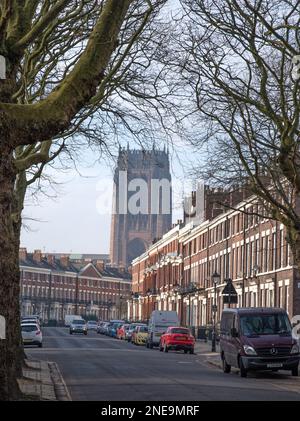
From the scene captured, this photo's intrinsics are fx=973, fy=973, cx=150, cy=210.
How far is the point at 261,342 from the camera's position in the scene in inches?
1180

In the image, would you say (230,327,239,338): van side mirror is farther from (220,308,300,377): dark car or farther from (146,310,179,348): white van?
(146,310,179,348): white van

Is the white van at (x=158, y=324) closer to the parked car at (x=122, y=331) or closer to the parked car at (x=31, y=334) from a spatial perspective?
the parked car at (x=31, y=334)

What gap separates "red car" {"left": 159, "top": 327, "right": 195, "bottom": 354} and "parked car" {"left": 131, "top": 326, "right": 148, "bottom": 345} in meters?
13.4

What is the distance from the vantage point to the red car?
5450 cm

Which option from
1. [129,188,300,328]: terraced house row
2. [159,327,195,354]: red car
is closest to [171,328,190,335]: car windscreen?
[159,327,195,354]: red car

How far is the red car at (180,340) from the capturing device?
5450 cm

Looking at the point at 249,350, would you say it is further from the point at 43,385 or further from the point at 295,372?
the point at 43,385

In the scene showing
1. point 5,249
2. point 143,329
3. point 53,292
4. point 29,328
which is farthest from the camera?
point 53,292

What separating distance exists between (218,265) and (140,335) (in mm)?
18144

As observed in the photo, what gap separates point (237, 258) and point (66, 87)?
6303cm

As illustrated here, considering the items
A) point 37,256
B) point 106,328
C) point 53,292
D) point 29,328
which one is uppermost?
point 37,256

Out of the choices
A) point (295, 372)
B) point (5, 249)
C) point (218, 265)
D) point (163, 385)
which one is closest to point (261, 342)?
point (295, 372)

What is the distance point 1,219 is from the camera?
1512cm
